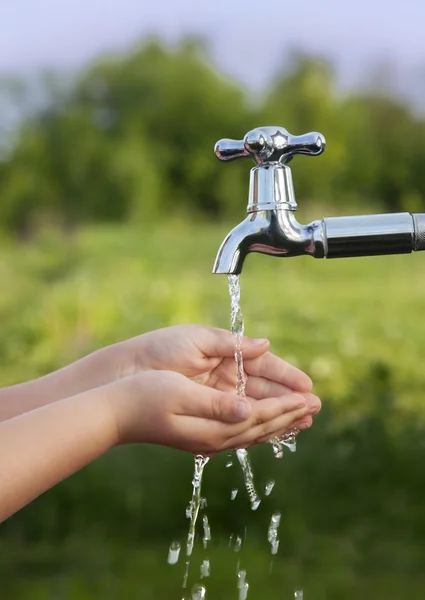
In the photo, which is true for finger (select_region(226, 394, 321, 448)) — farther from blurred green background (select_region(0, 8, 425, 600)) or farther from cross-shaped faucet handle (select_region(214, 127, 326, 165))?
blurred green background (select_region(0, 8, 425, 600))

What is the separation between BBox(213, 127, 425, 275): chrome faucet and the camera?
24.5 inches

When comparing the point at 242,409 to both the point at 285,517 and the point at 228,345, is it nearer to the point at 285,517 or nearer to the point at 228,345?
the point at 228,345

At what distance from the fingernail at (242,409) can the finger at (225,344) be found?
0.12 meters

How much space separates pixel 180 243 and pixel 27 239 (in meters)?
0.62

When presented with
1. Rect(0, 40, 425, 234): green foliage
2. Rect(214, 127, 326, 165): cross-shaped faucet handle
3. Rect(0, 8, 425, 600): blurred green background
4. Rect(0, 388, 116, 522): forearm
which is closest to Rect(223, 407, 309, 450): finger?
Rect(0, 388, 116, 522): forearm

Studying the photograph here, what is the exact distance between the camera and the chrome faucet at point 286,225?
621mm

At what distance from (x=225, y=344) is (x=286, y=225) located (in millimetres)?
219

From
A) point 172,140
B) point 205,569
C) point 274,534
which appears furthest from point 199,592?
point 172,140

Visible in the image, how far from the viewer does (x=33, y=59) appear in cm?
354

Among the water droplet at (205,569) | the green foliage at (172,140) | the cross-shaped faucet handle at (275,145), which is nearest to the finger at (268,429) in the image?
the cross-shaped faucet handle at (275,145)

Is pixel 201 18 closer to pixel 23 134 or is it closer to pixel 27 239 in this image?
pixel 23 134

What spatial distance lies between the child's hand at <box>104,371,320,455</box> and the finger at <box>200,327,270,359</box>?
0.27 feet

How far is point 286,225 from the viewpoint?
0.65 metres

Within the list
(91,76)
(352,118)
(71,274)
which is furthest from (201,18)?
(71,274)
